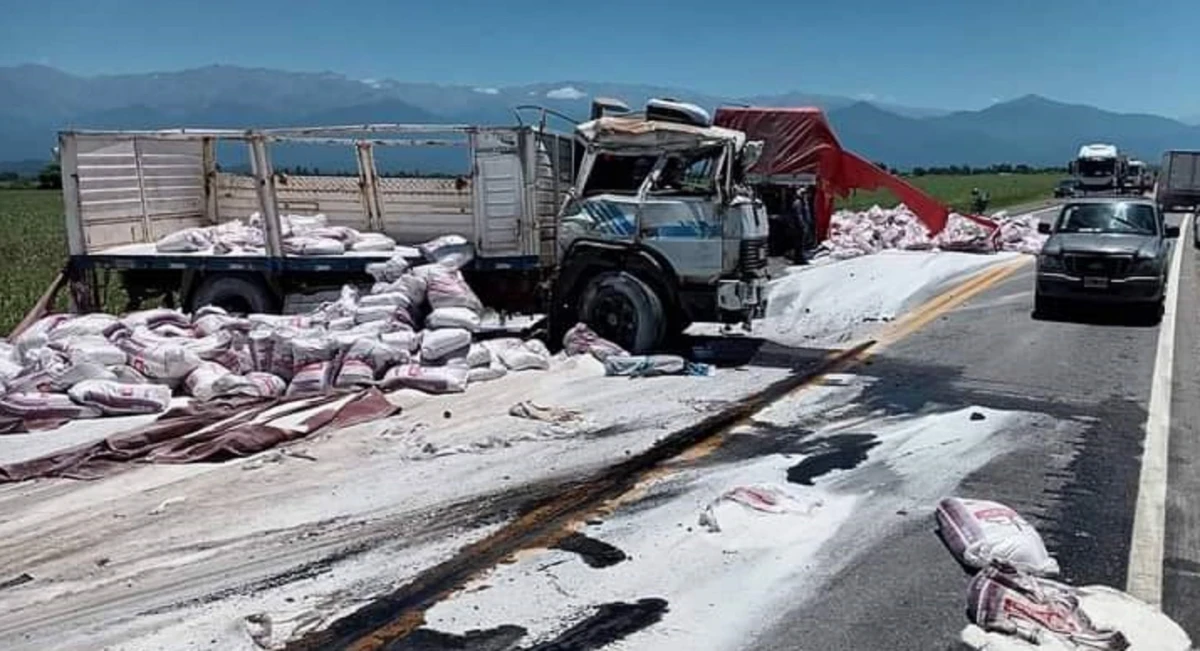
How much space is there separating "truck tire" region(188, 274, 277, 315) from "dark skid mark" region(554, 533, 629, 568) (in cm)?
787

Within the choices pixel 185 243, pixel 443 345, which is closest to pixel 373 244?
pixel 185 243

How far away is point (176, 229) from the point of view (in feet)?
48.0

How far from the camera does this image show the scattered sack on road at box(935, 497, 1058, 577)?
5.70 metres

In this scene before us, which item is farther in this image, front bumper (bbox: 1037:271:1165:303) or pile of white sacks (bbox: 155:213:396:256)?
front bumper (bbox: 1037:271:1165:303)

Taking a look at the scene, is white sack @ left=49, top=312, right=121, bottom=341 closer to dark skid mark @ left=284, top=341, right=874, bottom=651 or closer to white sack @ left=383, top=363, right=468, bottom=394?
white sack @ left=383, top=363, right=468, bottom=394

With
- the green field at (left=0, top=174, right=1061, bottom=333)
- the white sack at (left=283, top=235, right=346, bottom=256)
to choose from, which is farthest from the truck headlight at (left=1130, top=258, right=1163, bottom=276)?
the green field at (left=0, top=174, right=1061, bottom=333)

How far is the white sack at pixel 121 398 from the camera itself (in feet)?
31.8

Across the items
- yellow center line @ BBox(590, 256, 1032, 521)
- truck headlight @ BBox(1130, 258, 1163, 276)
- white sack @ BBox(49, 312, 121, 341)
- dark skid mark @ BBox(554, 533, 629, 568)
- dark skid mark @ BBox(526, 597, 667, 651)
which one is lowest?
yellow center line @ BBox(590, 256, 1032, 521)

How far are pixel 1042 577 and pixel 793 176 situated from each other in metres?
18.6

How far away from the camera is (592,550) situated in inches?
235

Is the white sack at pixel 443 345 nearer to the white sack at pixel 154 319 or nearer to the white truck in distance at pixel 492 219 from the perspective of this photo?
the white truck in distance at pixel 492 219

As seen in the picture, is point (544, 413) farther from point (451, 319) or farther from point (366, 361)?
point (451, 319)

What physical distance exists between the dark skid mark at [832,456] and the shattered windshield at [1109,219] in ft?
31.3

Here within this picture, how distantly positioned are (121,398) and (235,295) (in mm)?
3491
